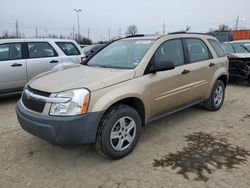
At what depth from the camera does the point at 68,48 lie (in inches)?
292

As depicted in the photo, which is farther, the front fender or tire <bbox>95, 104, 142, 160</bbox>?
tire <bbox>95, 104, 142, 160</bbox>

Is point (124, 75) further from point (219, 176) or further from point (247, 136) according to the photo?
point (247, 136)

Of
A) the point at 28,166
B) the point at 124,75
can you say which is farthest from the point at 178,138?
the point at 28,166

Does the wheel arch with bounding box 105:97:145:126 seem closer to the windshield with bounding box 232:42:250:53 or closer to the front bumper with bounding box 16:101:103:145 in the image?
the front bumper with bounding box 16:101:103:145

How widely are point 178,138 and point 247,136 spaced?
3.91 feet

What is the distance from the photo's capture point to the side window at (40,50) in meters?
6.55

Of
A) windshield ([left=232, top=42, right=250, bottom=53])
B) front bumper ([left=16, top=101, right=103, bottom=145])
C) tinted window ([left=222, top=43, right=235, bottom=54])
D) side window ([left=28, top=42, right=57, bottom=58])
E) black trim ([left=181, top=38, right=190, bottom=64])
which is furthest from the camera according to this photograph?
tinted window ([left=222, top=43, right=235, bottom=54])

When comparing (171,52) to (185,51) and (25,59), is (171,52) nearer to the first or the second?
(185,51)

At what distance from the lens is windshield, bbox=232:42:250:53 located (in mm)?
8875

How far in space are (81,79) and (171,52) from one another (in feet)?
5.82

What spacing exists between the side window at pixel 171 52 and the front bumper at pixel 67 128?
156 cm

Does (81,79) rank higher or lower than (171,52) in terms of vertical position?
lower

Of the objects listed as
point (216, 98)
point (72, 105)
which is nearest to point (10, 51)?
point (72, 105)

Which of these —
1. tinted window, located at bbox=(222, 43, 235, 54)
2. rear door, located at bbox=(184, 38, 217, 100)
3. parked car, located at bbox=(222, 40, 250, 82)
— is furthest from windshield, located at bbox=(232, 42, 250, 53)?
rear door, located at bbox=(184, 38, 217, 100)
